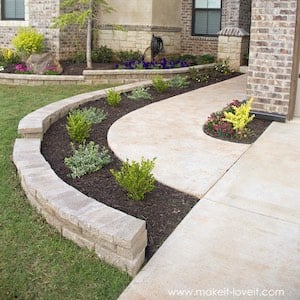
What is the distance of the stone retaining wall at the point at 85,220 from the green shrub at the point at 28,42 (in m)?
8.14

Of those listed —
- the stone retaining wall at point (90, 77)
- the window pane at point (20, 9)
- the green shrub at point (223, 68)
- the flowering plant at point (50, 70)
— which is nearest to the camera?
the stone retaining wall at point (90, 77)

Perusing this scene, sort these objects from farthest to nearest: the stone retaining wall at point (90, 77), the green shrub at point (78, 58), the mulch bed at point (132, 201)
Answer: the green shrub at point (78, 58)
the stone retaining wall at point (90, 77)
the mulch bed at point (132, 201)

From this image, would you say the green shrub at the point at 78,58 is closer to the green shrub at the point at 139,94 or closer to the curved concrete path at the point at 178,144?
the green shrub at the point at 139,94

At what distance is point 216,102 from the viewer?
318 inches

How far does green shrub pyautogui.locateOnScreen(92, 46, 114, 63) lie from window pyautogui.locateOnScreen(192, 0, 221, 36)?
11.3 ft

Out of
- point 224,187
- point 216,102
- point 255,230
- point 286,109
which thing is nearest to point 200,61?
point 216,102

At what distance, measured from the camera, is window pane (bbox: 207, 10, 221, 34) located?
1440 cm

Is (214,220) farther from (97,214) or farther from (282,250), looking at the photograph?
(97,214)

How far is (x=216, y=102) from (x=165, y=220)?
4.87m

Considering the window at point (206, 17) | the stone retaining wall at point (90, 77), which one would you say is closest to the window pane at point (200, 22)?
the window at point (206, 17)

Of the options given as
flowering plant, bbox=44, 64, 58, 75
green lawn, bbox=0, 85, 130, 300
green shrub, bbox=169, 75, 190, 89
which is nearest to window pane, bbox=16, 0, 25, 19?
flowering plant, bbox=44, 64, 58, 75

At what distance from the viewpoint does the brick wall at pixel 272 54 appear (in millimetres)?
6526

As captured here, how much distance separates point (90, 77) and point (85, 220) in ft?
25.6

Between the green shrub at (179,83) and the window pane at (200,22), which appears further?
the window pane at (200,22)
